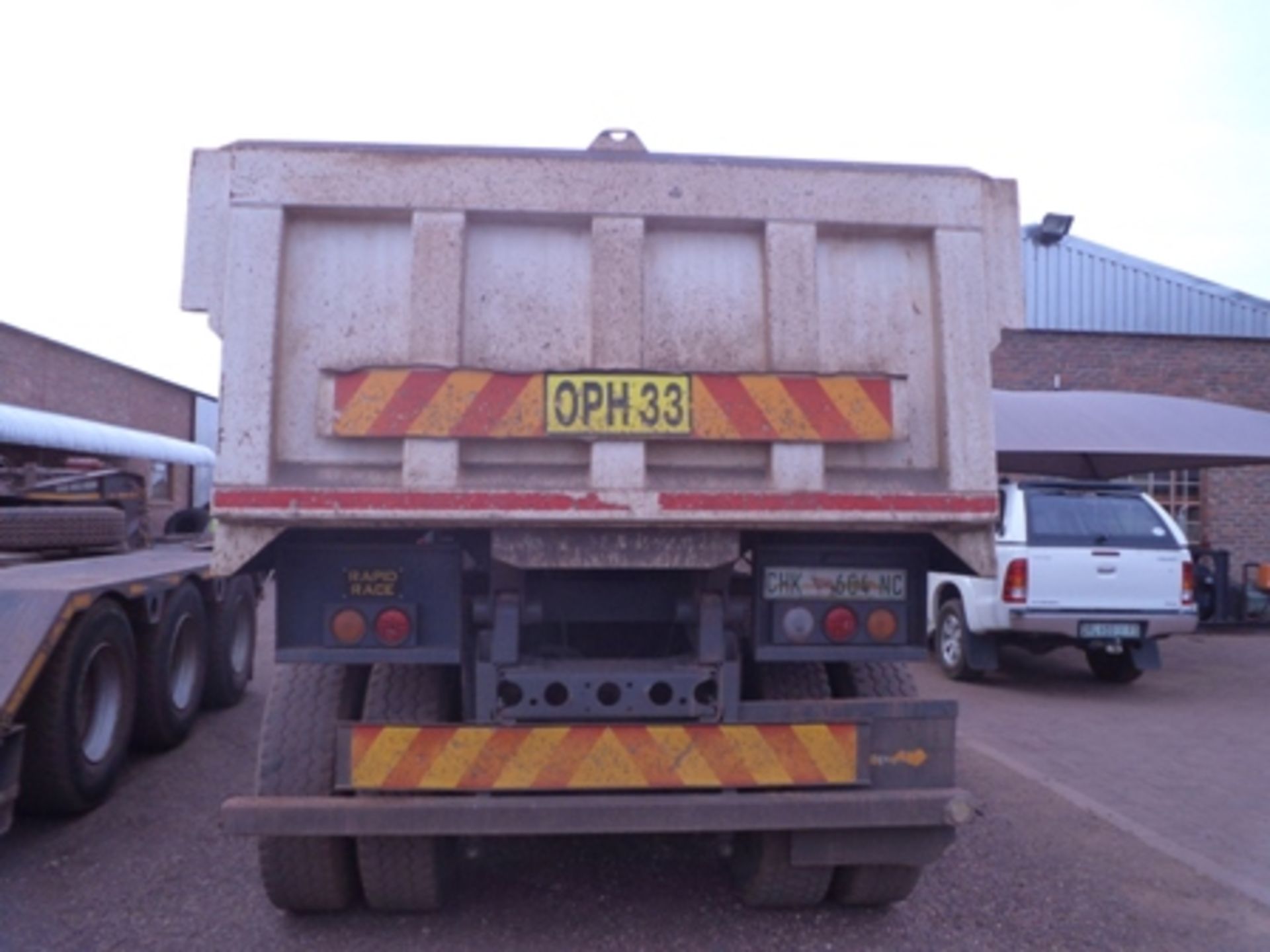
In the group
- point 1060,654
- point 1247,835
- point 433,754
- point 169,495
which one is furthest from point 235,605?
point 169,495

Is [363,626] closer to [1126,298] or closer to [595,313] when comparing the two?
[595,313]

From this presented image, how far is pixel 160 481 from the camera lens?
20.5 meters

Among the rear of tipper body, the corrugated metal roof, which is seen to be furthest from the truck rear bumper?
the corrugated metal roof

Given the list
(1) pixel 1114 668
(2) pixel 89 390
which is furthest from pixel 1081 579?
(2) pixel 89 390

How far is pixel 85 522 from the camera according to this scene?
6973 millimetres

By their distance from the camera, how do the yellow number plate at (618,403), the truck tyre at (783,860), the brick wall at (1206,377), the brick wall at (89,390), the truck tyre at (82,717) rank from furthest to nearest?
the brick wall at (89,390) → the brick wall at (1206,377) → the truck tyre at (82,717) → the truck tyre at (783,860) → the yellow number plate at (618,403)

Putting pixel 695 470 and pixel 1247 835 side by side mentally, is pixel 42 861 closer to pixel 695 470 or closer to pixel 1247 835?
pixel 695 470

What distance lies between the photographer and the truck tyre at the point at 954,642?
33.2ft

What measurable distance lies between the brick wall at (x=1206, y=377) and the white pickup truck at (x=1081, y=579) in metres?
7.12

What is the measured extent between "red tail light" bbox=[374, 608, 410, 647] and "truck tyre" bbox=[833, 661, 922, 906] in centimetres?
168

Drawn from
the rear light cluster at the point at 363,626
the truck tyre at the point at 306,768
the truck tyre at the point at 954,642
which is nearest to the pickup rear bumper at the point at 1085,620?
the truck tyre at the point at 954,642

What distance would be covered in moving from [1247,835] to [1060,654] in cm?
730

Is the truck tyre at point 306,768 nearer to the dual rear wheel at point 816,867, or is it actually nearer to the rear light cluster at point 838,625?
the dual rear wheel at point 816,867

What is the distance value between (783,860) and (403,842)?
139 centimetres
